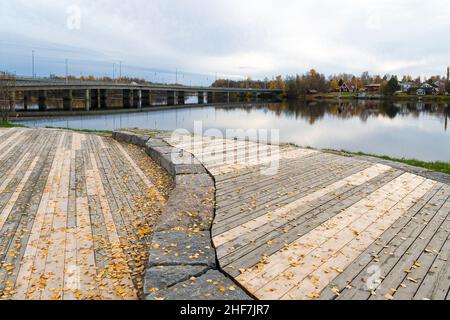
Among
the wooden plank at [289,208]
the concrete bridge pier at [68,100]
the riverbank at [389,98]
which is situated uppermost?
the riverbank at [389,98]

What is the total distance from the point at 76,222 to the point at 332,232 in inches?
167

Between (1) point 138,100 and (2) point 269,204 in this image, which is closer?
(2) point 269,204

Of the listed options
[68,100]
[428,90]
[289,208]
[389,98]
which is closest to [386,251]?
[289,208]

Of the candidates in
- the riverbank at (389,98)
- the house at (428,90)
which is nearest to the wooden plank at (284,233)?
the riverbank at (389,98)

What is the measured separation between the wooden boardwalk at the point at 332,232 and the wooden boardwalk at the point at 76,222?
1.32 meters

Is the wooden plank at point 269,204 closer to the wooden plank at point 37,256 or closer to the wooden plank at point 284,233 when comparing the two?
the wooden plank at point 284,233

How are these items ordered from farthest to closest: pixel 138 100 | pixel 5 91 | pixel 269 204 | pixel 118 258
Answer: pixel 138 100, pixel 5 91, pixel 269 204, pixel 118 258

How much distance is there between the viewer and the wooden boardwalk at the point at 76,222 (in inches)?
160

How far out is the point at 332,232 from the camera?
530 centimetres

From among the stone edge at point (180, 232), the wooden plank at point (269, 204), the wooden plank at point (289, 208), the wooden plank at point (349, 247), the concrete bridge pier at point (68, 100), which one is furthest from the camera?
the concrete bridge pier at point (68, 100)

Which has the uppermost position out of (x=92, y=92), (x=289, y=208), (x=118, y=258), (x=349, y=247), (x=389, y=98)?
(x=389, y=98)

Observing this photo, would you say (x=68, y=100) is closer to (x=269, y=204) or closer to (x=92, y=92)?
(x=92, y=92)

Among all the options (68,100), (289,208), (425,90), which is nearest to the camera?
(289,208)
